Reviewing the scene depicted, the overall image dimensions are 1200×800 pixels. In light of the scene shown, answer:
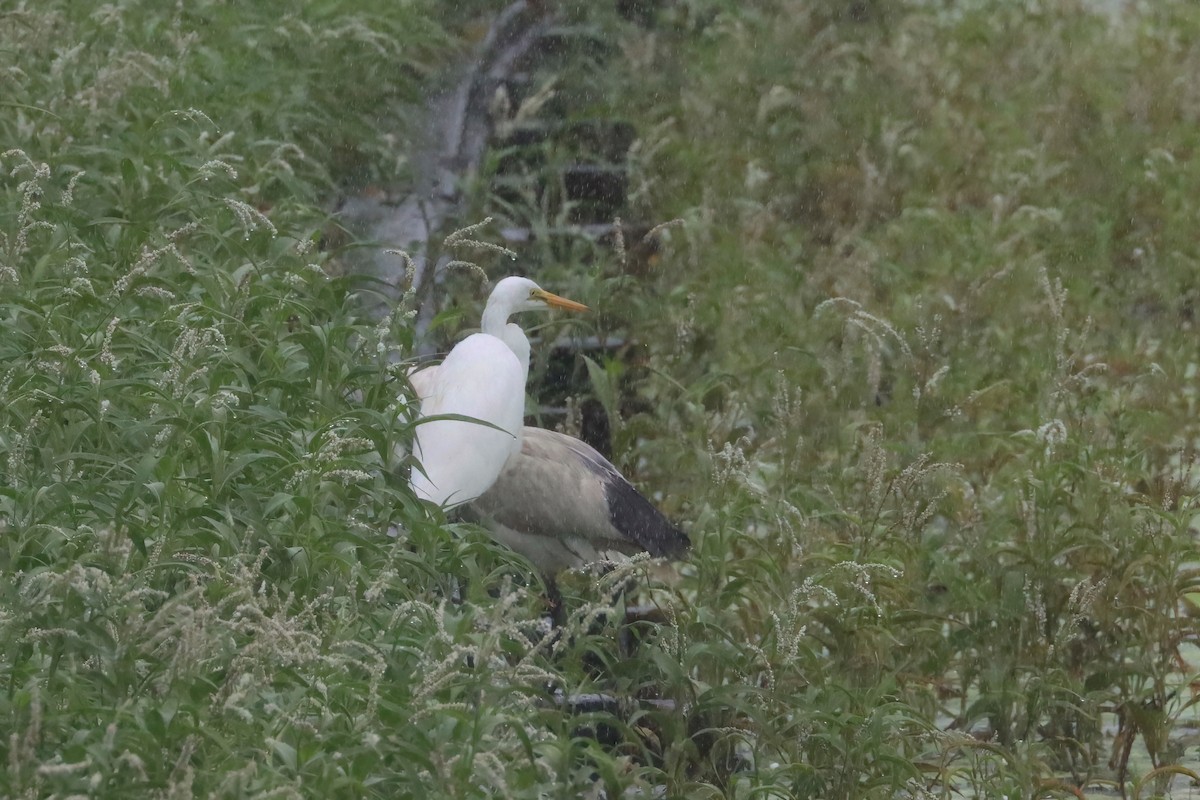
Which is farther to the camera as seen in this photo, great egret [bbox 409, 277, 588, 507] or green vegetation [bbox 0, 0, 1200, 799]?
great egret [bbox 409, 277, 588, 507]

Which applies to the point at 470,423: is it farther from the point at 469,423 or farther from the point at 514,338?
the point at 514,338

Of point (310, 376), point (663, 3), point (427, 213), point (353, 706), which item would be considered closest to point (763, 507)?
point (310, 376)

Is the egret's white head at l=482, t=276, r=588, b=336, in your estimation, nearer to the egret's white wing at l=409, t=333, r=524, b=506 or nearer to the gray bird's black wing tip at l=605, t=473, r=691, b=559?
the gray bird's black wing tip at l=605, t=473, r=691, b=559

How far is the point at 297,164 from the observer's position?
25.0 ft

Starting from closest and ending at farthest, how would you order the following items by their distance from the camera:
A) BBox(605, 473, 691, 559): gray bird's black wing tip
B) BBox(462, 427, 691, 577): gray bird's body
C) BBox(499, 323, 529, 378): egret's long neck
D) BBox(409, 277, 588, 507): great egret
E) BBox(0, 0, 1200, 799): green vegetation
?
BBox(0, 0, 1200, 799): green vegetation
BBox(409, 277, 588, 507): great egret
BBox(605, 473, 691, 559): gray bird's black wing tip
BBox(462, 427, 691, 577): gray bird's body
BBox(499, 323, 529, 378): egret's long neck

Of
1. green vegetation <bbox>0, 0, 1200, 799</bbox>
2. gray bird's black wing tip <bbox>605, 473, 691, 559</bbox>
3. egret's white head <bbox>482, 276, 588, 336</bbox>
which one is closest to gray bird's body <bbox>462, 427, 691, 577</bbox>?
gray bird's black wing tip <bbox>605, 473, 691, 559</bbox>

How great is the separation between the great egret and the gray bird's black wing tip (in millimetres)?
495

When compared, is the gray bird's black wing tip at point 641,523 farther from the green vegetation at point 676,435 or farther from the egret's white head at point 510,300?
the egret's white head at point 510,300

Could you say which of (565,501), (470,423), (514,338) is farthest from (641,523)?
(470,423)

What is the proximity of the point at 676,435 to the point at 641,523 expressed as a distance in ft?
2.74

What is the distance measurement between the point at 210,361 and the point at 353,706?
1.45 m

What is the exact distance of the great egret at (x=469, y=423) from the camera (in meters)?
4.77

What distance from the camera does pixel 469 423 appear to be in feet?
15.6

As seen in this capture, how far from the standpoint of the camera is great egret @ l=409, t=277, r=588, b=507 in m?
4.77
